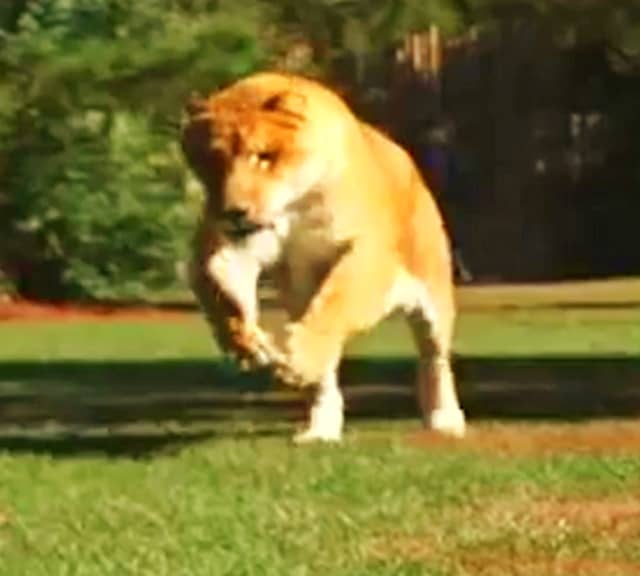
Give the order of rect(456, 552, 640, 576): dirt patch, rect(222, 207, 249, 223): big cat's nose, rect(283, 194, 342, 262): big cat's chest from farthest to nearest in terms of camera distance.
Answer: rect(283, 194, 342, 262): big cat's chest, rect(222, 207, 249, 223): big cat's nose, rect(456, 552, 640, 576): dirt patch

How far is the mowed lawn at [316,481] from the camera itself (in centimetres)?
953

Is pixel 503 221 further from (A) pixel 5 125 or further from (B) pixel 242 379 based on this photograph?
(B) pixel 242 379

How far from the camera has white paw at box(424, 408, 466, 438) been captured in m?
14.2

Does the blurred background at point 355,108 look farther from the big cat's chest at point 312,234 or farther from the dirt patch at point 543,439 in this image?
the big cat's chest at point 312,234

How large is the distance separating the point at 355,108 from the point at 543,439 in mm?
21528

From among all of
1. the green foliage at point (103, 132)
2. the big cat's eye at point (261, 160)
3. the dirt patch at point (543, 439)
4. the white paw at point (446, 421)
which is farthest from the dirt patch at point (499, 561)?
the green foliage at point (103, 132)

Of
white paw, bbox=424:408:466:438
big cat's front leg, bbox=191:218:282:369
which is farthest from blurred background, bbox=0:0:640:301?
big cat's front leg, bbox=191:218:282:369

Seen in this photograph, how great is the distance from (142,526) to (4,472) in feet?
7.46

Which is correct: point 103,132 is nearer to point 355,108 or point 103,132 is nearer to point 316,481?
point 355,108

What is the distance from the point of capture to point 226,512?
10.6 meters

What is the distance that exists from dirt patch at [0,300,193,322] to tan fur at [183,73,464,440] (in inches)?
820

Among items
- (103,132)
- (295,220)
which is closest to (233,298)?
(295,220)

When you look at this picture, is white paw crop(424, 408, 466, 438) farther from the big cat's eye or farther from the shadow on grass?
the big cat's eye

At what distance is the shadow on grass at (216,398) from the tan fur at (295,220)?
1.19 m
